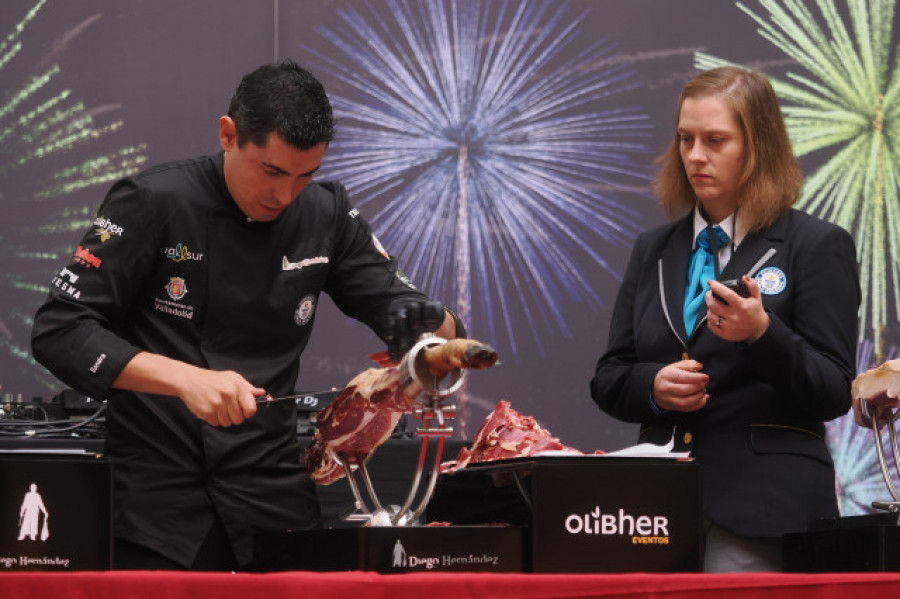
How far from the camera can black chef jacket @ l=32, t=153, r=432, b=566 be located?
1.97 metres

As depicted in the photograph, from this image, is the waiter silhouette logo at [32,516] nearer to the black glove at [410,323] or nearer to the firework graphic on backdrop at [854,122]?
the black glove at [410,323]

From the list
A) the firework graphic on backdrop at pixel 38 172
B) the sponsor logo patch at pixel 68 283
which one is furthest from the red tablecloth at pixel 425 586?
the firework graphic on backdrop at pixel 38 172

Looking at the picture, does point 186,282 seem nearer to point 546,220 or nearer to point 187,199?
point 187,199

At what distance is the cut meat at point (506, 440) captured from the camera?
6.59 feet

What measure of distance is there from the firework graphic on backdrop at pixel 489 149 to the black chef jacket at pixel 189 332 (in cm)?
204

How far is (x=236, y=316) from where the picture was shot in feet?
6.84

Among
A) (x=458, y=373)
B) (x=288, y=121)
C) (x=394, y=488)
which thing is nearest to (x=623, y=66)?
(x=394, y=488)

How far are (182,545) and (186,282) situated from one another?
0.44 m

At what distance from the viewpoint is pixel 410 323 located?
5.88ft

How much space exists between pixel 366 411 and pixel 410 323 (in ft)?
0.66

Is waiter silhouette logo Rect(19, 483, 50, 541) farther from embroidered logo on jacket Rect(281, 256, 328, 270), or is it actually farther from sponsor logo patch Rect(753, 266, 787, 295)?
sponsor logo patch Rect(753, 266, 787, 295)

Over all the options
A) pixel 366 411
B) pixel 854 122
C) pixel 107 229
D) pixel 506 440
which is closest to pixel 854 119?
pixel 854 122

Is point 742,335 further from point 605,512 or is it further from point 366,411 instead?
point 366,411

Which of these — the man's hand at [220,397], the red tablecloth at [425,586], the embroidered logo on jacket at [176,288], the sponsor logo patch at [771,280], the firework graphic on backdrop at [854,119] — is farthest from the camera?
the firework graphic on backdrop at [854,119]
